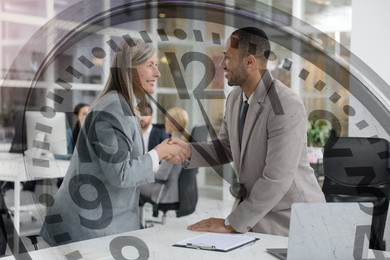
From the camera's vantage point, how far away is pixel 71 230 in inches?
54.5

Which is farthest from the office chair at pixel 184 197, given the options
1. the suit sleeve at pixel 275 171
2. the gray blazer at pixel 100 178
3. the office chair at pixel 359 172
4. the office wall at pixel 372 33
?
the gray blazer at pixel 100 178

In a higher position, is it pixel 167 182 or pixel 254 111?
pixel 254 111

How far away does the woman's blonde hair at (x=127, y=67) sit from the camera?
1.39 metres

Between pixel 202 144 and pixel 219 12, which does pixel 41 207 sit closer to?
pixel 202 144

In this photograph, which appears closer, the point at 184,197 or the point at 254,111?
the point at 254,111

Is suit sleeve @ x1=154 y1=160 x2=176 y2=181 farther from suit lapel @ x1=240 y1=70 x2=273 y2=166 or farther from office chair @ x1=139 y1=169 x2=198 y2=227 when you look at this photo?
suit lapel @ x1=240 y1=70 x2=273 y2=166

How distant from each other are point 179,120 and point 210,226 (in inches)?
72.1

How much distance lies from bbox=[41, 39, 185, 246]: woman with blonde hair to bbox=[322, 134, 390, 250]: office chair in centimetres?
81

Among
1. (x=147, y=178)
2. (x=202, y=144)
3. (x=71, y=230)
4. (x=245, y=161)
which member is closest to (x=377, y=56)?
(x=202, y=144)

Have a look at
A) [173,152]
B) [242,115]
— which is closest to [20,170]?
[173,152]

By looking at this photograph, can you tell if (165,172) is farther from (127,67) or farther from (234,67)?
(127,67)

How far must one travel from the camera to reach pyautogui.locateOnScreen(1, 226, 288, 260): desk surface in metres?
1.29

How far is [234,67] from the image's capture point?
1.59m
